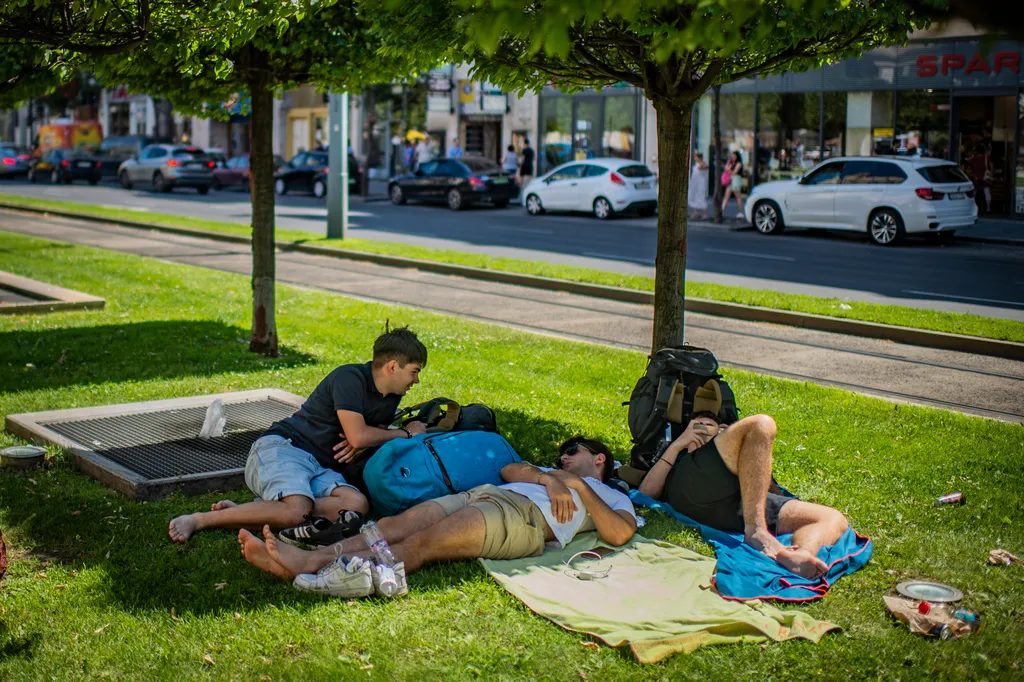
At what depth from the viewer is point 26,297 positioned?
42.2ft

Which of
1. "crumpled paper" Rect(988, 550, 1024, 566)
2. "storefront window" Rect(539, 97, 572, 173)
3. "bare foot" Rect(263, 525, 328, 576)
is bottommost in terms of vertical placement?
"crumpled paper" Rect(988, 550, 1024, 566)

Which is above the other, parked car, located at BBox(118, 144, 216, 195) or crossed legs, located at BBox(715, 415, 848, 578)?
parked car, located at BBox(118, 144, 216, 195)

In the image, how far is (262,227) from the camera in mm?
10055

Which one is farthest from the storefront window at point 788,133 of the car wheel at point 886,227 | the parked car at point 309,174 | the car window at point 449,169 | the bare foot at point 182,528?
the bare foot at point 182,528

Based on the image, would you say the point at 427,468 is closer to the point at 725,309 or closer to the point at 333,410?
the point at 333,410

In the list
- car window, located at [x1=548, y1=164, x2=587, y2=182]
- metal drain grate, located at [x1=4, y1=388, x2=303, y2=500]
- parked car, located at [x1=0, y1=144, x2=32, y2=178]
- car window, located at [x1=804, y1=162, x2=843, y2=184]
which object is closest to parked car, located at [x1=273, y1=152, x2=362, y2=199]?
car window, located at [x1=548, y1=164, x2=587, y2=182]

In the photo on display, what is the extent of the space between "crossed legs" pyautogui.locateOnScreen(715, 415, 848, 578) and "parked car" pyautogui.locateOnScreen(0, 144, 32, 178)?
165 feet

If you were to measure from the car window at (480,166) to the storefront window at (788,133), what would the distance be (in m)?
7.38

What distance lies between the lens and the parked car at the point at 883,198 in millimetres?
21516

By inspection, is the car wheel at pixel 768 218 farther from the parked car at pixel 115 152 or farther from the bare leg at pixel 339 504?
the parked car at pixel 115 152

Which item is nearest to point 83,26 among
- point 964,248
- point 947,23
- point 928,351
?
point 947,23

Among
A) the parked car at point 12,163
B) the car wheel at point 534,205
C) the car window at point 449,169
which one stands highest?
the parked car at point 12,163

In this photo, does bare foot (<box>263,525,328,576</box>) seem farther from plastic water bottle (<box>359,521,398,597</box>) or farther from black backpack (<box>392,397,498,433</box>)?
black backpack (<box>392,397,498,433</box>)

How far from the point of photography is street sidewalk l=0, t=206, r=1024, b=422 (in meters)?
9.56
